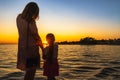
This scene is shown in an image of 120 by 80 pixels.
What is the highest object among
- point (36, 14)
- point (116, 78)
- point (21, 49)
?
point (36, 14)

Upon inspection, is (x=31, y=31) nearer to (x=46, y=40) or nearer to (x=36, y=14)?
(x=36, y=14)

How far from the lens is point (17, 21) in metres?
7.16

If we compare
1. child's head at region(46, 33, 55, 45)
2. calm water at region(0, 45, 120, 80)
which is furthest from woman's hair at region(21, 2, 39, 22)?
calm water at region(0, 45, 120, 80)

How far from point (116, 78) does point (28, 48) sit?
6.73 m

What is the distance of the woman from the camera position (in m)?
7.00

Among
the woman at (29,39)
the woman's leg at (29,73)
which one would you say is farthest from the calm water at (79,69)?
the woman at (29,39)

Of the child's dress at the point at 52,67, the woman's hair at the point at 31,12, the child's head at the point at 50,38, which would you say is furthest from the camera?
the child's dress at the point at 52,67

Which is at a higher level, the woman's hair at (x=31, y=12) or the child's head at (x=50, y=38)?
the woman's hair at (x=31, y=12)

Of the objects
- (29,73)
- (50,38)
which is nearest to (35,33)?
(29,73)

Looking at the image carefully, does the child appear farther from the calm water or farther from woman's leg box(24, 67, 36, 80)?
the calm water

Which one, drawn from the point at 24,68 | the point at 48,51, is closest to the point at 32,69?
the point at 24,68

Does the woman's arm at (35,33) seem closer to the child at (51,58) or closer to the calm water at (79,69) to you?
the child at (51,58)

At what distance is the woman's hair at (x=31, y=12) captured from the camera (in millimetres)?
6934

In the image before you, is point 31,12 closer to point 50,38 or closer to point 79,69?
point 50,38
